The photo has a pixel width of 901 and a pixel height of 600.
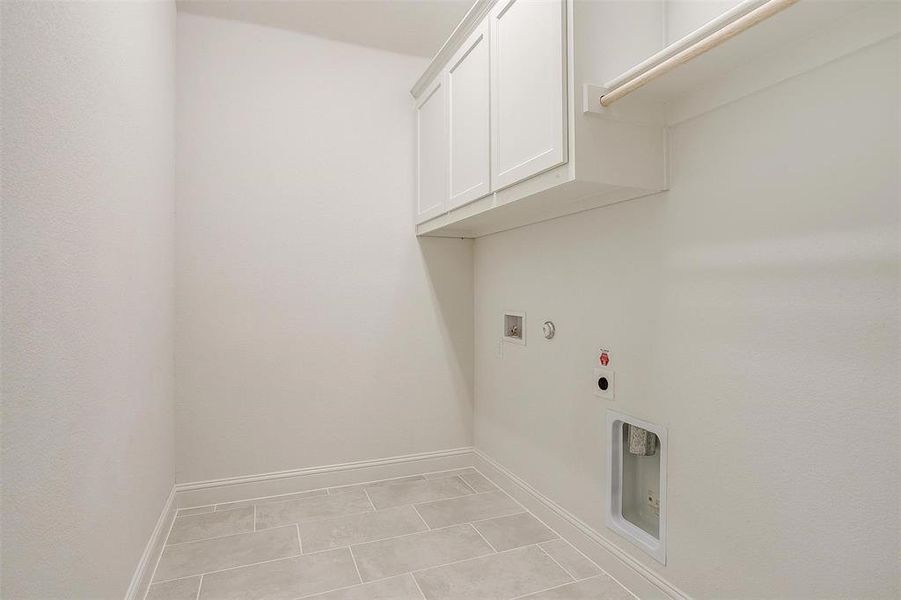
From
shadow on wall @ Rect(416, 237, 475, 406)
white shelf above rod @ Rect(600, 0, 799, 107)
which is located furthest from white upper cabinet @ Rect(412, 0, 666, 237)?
shadow on wall @ Rect(416, 237, 475, 406)

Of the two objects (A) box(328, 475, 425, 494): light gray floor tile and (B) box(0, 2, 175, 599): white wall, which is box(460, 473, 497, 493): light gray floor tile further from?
(B) box(0, 2, 175, 599): white wall

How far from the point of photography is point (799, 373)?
1357 millimetres

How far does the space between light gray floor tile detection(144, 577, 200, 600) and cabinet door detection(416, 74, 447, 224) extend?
6.98 feet

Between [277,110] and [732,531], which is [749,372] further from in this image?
[277,110]

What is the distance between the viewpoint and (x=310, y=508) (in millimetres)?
2717

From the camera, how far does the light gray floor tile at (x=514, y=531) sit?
231 centimetres

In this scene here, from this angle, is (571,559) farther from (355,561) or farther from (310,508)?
(310,508)

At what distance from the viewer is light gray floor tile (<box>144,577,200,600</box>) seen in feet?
6.23

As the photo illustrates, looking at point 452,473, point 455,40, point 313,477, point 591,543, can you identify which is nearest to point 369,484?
point 313,477

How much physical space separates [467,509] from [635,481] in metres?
1.02

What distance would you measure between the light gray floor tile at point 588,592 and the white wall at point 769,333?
0.53ft

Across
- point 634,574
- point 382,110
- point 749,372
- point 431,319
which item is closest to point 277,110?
point 382,110

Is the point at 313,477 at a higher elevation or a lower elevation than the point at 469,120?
lower

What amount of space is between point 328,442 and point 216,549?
34.7 inches
